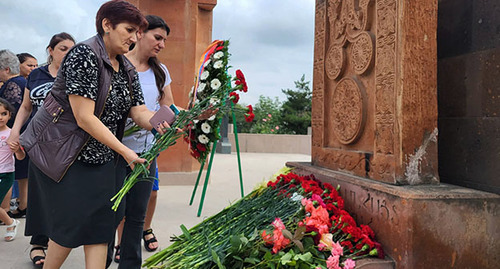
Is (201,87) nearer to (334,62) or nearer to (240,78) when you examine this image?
(240,78)

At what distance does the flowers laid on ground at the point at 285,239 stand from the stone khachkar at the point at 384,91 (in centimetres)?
40

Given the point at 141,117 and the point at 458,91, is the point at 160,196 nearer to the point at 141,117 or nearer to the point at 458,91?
the point at 141,117

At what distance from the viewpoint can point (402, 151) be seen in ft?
7.45

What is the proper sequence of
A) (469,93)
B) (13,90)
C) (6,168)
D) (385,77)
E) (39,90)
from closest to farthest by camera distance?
(385,77) → (469,93) → (39,90) → (6,168) → (13,90)

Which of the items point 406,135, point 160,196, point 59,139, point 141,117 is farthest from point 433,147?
point 160,196

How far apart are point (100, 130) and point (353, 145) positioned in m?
1.82

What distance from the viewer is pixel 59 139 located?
5.97 ft

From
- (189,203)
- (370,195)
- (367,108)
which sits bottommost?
(189,203)

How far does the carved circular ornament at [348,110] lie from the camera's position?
267 centimetres

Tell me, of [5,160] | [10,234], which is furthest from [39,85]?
[10,234]

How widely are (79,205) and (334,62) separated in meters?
2.14

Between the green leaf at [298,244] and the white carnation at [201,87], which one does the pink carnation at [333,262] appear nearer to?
the green leaf at [298,244]

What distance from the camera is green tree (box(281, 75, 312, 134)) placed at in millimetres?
21844

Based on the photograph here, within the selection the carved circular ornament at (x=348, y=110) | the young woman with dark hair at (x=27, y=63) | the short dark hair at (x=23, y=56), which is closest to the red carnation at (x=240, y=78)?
the carved circular ornament at (x=348, y=110)
